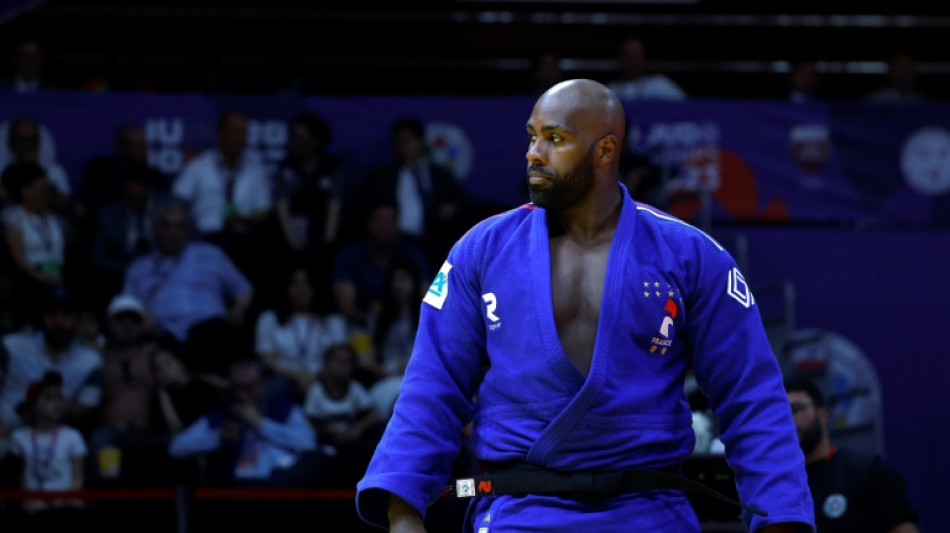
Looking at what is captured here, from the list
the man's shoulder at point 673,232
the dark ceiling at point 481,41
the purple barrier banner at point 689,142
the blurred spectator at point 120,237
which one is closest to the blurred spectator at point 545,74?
the purple barrier banner at point 689,142

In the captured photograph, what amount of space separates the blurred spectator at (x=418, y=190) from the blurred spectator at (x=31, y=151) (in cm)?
214

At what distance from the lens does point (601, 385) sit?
3.04 m

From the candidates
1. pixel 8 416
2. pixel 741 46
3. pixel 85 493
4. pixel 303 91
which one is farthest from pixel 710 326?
pixel 741 46

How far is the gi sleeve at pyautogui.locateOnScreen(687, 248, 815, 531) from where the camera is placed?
3018 millimetres

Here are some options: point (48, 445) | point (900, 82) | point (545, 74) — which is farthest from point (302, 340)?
point (900, 82)

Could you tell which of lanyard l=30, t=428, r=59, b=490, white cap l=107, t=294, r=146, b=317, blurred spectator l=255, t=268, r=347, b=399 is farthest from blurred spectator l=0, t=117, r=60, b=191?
lanyard l=30, t=428, r=59, b=490

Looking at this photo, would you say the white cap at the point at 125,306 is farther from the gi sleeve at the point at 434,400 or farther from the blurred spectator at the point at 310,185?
the gi sleeve at the point at 434,400

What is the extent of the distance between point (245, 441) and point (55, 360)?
1.51 m

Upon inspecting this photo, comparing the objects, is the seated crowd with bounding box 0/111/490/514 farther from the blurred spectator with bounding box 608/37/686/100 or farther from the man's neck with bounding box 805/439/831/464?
the man's neck with bounding box 805/439/831/464

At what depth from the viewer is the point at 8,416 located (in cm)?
Answer: 839

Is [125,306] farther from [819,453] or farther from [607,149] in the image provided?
[607,149]

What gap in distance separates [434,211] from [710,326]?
6712mm

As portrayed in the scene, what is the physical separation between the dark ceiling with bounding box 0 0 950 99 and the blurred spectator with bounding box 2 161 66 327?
2.82m

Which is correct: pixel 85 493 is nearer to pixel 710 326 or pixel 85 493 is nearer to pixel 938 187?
pixel 710 326
